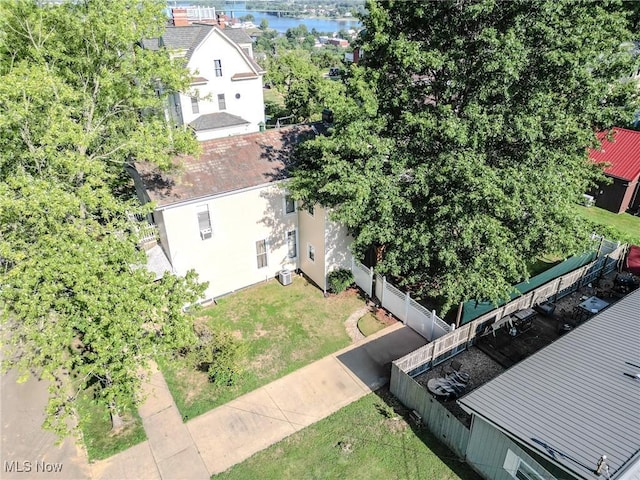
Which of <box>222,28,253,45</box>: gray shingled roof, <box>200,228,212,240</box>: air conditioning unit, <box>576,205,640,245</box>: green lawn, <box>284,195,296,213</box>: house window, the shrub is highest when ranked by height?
<box>222,28,253,45</box>: gray shingled roof

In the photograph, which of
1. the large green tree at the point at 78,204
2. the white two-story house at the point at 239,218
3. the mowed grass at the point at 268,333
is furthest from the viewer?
the white two-story house at the point at 239,218

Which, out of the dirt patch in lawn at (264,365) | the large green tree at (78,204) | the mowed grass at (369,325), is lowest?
the dirt patch in lawn at (264,365)

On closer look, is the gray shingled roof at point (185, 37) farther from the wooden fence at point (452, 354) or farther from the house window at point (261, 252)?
the wooden fence at point (452, 354)

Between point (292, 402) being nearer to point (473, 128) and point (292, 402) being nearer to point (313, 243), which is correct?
point (313, 243)

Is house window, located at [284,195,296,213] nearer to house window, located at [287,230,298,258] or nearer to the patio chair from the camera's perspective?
house window, located at [287,230,298,258]

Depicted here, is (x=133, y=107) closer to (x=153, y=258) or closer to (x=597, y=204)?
(x=153, y=258)

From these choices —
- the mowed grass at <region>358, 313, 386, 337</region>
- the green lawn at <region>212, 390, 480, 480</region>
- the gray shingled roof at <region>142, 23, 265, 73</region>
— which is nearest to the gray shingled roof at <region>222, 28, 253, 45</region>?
the gray shingled roof at <region>142, 23, 265, 73</region>

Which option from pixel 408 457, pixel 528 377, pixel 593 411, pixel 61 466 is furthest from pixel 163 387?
pixel 593 411

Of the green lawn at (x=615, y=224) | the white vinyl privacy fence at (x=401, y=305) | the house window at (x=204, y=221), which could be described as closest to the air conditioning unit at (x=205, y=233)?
the house window at (x=204, y=221)
